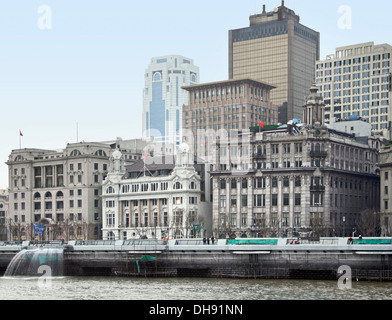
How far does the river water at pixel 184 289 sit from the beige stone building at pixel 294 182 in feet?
222

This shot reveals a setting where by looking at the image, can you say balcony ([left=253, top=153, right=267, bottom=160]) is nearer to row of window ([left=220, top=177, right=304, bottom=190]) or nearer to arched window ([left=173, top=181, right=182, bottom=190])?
row of window ([left=220, top=177, right=304, bottom=190])

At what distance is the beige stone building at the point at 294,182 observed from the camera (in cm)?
17512

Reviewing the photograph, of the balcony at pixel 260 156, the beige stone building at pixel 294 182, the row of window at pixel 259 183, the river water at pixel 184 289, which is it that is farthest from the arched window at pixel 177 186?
the river water at pixel 184 289

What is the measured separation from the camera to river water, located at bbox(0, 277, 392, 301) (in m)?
84.6

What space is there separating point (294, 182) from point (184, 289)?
86.5m

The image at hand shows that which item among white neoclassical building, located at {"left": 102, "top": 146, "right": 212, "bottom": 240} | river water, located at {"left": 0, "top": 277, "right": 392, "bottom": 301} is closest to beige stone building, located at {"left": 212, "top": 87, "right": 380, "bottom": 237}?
white neoclassical building, located at {"left": 102, "top": 146, "right": 212, "bottom": 240}

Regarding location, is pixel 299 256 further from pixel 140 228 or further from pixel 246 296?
pixel 140 228

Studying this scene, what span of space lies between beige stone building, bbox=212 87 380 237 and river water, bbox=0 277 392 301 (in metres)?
67.6

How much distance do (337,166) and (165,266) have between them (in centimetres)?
7368

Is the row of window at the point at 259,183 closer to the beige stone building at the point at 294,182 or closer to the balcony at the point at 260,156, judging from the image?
the beige stone building at the point at 294,182

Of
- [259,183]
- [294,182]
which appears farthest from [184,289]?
[259,183]

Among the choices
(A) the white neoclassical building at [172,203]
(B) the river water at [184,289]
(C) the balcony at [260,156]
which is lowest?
(B) the river water at [184,289]

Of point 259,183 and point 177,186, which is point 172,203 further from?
point 259,183
